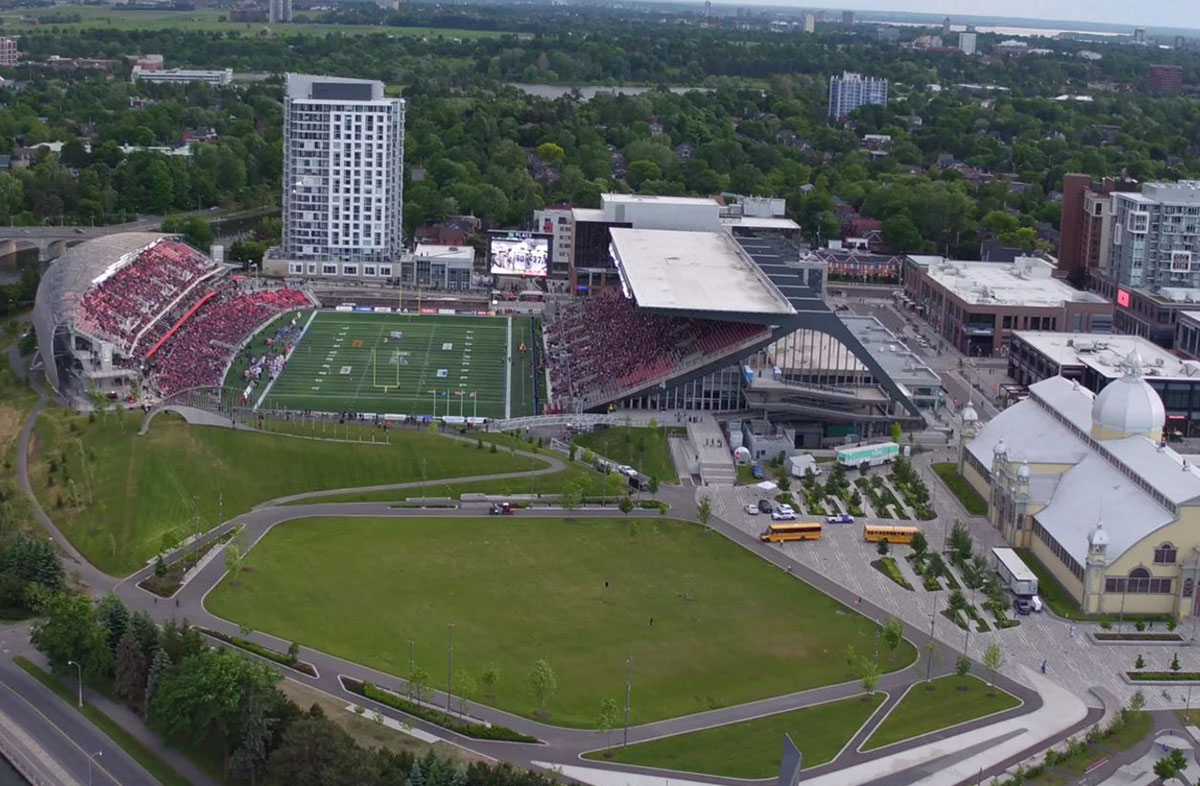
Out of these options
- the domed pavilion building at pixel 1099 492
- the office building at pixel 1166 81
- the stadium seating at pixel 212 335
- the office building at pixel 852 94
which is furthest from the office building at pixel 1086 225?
the office building at pixel 1166 81

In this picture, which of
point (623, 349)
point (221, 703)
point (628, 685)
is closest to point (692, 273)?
point (623, 349)

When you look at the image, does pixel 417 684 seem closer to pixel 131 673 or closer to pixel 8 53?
pixel 131 673

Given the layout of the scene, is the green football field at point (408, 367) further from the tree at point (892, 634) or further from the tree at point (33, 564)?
the tree at point (892, 634)

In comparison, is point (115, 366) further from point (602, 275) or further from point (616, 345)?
point (602, 275)

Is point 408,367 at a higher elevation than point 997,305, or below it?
below

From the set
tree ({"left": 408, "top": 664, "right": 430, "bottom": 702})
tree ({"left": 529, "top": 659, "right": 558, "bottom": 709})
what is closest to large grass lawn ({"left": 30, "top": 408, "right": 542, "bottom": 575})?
tree ({"left": 408, "top": 664, "right": 430, "bottom": 702})

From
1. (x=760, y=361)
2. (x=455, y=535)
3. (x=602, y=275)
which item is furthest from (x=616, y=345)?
(x=455, y=535)
